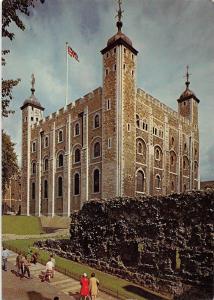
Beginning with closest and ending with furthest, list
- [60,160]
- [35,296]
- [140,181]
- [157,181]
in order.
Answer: [35,296], [60,160], [157,181], [140,181]

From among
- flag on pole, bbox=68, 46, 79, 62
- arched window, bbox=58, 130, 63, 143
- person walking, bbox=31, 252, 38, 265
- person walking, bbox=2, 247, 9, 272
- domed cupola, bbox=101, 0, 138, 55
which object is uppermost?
domed cupola, bbox=101, 0, 138, 55

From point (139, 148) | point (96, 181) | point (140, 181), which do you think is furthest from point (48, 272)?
point (139, 148)

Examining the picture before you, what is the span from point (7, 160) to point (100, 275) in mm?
3039

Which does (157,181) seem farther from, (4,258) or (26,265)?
(4,258)

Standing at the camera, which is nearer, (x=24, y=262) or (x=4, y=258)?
(x=4, y=258)

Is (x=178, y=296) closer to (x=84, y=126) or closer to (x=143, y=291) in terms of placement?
(x=143, y=291)

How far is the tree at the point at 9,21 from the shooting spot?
5.46 meters

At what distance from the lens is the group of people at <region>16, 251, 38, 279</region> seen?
5332 millimetres

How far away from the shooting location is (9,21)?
5.54 meters

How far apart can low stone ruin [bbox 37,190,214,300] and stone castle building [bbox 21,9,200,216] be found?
1117mm


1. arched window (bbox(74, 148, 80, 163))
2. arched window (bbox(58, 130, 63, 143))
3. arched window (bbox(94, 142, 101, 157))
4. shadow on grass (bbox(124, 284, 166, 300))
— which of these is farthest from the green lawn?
arched window (bbox(94, 142, 101, 157))

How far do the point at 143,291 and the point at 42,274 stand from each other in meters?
2.15

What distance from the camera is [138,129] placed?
12469mm

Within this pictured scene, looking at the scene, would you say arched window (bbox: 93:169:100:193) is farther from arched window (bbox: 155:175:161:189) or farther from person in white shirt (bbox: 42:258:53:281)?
person in white shirt (bbox: 42:258:53:281)
